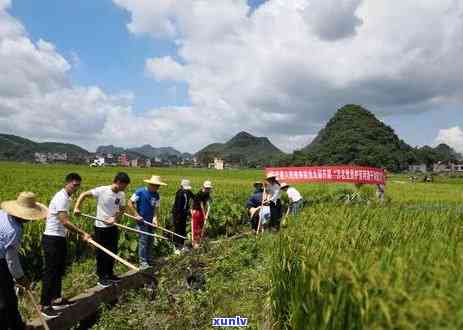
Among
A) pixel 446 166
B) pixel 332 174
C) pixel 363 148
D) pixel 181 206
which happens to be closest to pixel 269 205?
pixel 181 206

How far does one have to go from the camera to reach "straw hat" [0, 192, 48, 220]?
4.63m

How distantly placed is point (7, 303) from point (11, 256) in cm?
58

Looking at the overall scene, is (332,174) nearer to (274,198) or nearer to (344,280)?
(274,198)

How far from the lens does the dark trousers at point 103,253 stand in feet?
21.9

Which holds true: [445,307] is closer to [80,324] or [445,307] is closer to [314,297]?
[314,297]

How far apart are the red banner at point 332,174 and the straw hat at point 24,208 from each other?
49.7ft

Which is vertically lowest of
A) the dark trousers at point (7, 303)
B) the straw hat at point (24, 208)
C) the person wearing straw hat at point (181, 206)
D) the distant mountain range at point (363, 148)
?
the dark trousers at point (7, 303)

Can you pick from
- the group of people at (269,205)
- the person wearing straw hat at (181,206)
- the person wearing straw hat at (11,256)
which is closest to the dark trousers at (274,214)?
the group of people at (269,205)

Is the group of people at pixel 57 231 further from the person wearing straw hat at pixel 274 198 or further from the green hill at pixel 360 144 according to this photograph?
the green hill at pixel 360 144

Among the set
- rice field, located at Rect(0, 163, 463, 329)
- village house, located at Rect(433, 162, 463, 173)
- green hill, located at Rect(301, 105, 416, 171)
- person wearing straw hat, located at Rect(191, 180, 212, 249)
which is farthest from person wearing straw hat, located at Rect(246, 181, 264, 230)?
village house, located at Rect(433, 162, 463, 173)

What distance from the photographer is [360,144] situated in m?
133

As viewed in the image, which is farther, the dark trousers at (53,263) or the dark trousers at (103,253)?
the dark trousers at (103,253)

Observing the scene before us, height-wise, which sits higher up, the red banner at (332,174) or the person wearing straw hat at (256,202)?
the red banner at (332,174)

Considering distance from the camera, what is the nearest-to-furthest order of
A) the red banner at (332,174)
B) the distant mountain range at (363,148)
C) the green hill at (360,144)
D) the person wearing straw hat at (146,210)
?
the person wearing straw hat at (146,210)
the red banner at (332,174)
the green hill at (360,144)
the distant mountain range at (363,148)
